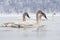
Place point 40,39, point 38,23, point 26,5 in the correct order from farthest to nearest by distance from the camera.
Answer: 1. point 26,5
2. point 38,23
3. point 40,39

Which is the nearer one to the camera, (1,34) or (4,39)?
(4,39)

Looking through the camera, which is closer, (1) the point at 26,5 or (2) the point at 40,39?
(2) the point at 40,39

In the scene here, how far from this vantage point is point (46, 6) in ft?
89.6

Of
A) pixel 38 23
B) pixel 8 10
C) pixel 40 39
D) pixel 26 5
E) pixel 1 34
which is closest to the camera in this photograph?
pixel 40 39

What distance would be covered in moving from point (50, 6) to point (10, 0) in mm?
3636

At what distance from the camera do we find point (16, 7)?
90.3 ft

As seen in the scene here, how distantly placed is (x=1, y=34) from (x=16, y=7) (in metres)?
17.9

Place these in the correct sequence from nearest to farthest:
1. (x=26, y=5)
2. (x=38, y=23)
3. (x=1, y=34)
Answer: (x=1, y=34), (x=38, y=23), (x=26, y=5)

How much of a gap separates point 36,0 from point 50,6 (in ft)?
6.81

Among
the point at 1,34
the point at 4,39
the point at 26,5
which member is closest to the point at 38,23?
the point at 1,34

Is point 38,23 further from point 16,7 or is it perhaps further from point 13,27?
point 16,7

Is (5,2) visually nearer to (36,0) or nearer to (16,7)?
(16,7)

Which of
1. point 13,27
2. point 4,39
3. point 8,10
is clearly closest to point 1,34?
point 4,39

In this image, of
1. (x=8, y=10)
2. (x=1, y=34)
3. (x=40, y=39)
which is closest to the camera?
(x=40, y=39)
